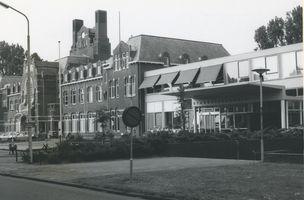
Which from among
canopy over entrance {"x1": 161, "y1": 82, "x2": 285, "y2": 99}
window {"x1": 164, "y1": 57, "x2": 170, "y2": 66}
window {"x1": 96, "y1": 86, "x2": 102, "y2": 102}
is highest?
window {"x1": 164, "y1": 57, "x2": 170, "y2": 66}

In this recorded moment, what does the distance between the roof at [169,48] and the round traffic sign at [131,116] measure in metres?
39.7

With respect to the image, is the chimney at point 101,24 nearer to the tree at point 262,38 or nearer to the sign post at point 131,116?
the tree at point 262,38

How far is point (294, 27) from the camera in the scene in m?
49.3

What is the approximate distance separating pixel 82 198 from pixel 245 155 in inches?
503

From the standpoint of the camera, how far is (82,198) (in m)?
11.4

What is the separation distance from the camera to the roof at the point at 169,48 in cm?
5372

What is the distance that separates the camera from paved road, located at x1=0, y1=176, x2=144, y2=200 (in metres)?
11.6

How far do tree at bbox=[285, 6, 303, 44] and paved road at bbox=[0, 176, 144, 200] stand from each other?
38.8m

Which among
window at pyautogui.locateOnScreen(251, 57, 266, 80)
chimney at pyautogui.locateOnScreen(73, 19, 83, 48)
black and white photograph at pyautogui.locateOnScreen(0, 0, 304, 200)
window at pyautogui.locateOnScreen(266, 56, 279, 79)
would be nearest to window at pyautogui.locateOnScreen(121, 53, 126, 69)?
black and white photograph at pyautogui.locateOnScreen(0, 0, 304, 200)

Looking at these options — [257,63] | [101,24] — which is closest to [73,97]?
[101,24]

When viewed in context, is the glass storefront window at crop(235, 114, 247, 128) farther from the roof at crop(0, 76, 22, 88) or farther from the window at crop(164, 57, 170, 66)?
the roof at crop(0, 76, 22, 88)

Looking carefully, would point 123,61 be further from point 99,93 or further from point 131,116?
point 131,116

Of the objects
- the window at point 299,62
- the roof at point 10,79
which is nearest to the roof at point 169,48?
the window at point 299,62

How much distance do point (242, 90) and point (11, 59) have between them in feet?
229
